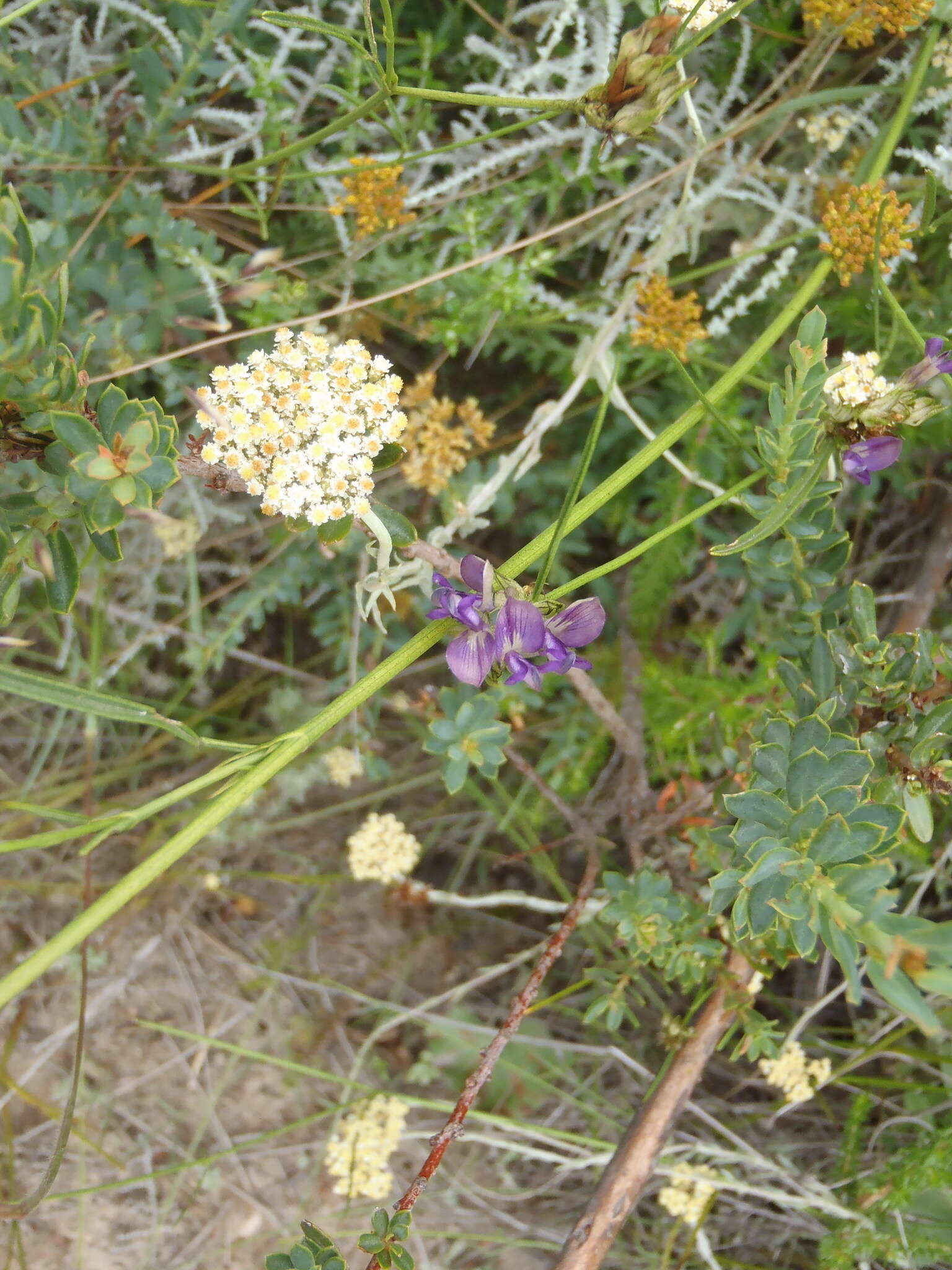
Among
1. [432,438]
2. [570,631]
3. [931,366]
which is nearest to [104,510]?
[570,631]

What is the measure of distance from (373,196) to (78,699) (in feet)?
3.77

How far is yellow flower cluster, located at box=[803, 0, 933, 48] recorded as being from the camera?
1.54 meters

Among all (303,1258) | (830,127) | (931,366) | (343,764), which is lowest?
(343,764)

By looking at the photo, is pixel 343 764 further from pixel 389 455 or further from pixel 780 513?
pixel 780 513

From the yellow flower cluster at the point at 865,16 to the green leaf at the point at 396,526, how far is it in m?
1.20

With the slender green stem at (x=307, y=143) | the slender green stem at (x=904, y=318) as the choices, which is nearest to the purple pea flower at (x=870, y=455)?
the slender green stem at (x=904, y=318)

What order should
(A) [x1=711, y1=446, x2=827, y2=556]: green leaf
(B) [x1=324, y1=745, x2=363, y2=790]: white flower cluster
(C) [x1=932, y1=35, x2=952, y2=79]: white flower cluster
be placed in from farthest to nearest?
(B) [x1=324, y1=745, x2=363, y2=790]: white flower cluster
(C) [x1=932, y1=35, x2=952, y2=79]: white flower cluster
(A) [x1=711, y1=446, x2=827, y2=556]: green leaf

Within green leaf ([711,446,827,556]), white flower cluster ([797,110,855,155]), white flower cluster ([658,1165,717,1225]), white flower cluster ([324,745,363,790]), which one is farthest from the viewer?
white flower cluster ([324,745,363,790])

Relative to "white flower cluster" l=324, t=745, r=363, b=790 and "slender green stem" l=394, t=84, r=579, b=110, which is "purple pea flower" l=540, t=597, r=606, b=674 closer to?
"slender green stem" l=394, t=84, r=579, b=110

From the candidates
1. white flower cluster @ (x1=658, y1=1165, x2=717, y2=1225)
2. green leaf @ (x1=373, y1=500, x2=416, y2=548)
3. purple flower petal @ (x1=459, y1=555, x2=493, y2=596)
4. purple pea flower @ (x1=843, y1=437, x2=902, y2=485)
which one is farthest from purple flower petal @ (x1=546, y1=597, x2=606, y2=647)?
white flower cluster @ (x1=658, y1=1165, x2=717, y2=1225)

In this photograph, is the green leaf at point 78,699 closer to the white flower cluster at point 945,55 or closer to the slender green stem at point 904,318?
the slender green stem at point 904,318

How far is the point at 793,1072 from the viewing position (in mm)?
1904

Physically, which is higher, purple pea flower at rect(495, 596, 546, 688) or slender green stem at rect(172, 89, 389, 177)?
slender green stem at rect(172, 89, 389, 177)

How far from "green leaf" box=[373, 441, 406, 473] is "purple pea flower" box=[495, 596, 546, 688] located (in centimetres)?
26
